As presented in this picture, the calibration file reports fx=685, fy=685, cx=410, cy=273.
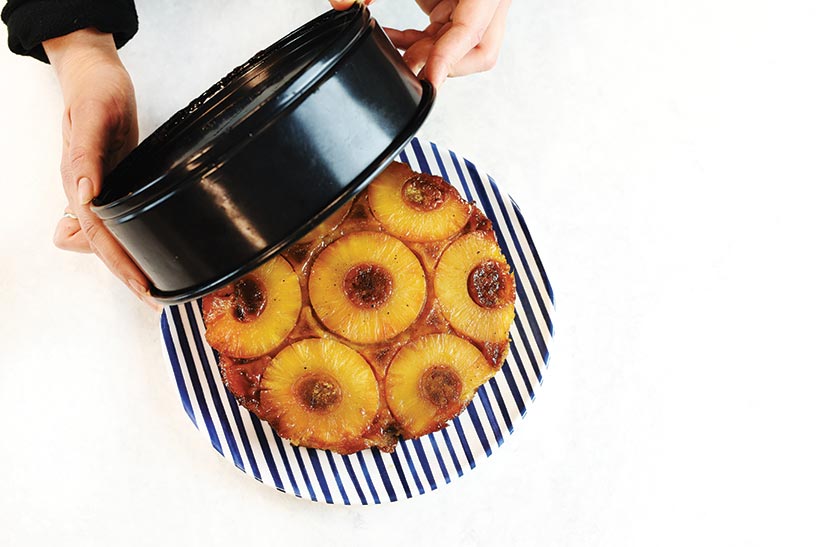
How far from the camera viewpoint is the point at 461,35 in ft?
4.96

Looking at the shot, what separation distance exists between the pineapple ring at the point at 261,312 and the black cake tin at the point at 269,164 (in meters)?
0.23

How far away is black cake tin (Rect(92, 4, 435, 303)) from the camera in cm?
108

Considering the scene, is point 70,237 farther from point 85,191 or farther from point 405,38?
point 405,38

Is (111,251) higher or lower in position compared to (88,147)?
lower

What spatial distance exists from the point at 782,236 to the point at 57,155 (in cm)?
213

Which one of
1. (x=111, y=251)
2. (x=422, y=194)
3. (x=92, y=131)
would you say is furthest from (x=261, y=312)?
(x=92, y=131)

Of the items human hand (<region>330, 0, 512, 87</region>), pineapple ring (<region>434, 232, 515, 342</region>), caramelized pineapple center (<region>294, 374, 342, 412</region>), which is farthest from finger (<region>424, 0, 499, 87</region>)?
caramelized pineapple center (<region>294, 374, 342, 412</region>)

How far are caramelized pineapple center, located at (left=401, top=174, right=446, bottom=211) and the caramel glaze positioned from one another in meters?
0.09

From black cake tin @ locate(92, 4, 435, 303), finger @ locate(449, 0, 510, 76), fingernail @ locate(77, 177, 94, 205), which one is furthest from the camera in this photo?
finger @ locate(449, 0, 510, 76)

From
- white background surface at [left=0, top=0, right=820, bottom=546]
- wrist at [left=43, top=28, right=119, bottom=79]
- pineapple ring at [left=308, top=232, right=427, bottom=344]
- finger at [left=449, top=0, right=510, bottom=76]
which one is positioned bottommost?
white background surface at [left=0, top=0, right=820, bottom=546]

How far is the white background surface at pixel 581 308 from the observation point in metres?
1.79

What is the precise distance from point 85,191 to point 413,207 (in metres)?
0.68

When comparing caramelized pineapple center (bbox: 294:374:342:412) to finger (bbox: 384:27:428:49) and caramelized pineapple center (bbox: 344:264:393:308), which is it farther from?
finger (bbox: 384:27:428:49)

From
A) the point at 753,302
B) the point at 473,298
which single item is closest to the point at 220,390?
the point at 473,298
